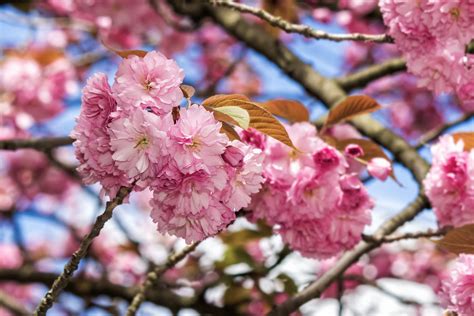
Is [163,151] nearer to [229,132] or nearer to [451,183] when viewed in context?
[229,132]

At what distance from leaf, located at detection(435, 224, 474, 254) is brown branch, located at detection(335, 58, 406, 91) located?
129cm

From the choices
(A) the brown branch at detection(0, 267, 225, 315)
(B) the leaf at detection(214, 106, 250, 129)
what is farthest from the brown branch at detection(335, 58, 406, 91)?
(B) the leaf at detection(214, 106, 250, 129)

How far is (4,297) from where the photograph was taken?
314 centimetres

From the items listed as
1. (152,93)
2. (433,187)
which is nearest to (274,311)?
(433,187)

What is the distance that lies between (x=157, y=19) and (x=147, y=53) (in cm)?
312

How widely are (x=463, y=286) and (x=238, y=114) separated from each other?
1.88 ft

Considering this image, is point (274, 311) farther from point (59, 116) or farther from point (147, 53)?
point (59, 116)

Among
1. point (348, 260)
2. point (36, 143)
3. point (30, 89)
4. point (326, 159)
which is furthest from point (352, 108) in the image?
point (30, 89)

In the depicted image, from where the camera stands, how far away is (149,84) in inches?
45.9

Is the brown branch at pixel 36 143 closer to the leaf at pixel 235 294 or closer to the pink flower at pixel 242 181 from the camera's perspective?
the leaf at pixel 235 294

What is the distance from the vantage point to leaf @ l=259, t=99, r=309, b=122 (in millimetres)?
1720

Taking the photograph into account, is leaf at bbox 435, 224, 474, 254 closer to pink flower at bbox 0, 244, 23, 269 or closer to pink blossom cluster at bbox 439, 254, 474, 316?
pink blossom cluster at bbox 439, 254, 474, 316

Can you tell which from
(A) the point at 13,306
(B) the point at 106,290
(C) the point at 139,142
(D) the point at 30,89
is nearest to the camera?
(C) the point at 139,142

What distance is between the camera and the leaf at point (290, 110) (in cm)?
172
